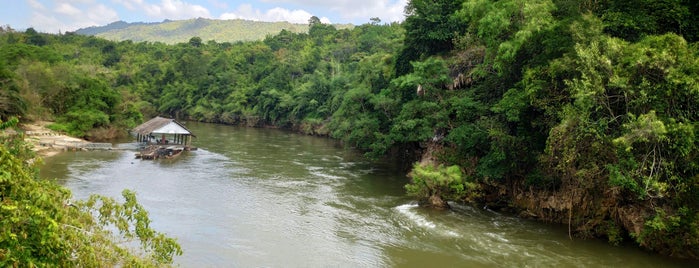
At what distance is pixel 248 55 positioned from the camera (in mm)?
82188

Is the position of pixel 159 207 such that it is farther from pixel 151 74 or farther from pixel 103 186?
pixel 151 74

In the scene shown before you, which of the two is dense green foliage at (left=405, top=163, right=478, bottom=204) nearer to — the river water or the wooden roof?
the river water

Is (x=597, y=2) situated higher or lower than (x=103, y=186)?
higher

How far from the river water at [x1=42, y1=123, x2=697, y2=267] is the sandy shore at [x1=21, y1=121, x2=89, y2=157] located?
1.97 m

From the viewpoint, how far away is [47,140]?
116 feet

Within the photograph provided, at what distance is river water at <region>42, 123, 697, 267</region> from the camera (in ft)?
51.7

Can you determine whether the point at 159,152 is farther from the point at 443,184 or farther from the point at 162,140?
the point at 443,184

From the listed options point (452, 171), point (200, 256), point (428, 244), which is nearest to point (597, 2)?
point (452, 171)

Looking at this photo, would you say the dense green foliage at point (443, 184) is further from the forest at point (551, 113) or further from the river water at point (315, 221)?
the river water at point (315, 221)

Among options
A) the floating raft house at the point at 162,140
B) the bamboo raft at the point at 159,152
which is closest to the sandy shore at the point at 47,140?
the floating raft house at the point at 162,140

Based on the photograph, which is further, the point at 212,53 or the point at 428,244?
the point at 212,53

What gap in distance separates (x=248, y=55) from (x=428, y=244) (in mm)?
69847

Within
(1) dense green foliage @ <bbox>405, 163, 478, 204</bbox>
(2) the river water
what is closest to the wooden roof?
(2) the river water

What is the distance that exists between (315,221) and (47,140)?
25631 mm
